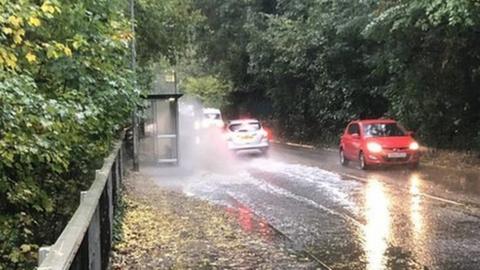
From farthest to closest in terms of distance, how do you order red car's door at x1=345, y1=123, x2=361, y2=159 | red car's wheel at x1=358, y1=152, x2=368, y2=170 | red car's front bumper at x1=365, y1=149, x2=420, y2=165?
red car's door at x1=345, y1=123, x2=361, y2=159
red car's wheel at x1=358, y1=152, x2=368, y2=170
red car's front bumper at x1=365, y1=149, x2=420, y2=165

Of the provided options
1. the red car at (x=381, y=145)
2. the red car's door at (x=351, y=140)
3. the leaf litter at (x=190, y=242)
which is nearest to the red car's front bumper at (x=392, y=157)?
the red car at (x=381, y=145)

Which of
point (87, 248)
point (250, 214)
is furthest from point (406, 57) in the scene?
point (87, 248)

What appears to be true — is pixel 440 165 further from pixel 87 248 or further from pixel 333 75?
pixel 87 248

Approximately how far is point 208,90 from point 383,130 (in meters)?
45.2

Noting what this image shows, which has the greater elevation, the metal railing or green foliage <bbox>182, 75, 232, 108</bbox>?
green foliage <bbox>182, 75, 232, 108</bbox>

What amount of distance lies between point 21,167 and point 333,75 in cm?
2888

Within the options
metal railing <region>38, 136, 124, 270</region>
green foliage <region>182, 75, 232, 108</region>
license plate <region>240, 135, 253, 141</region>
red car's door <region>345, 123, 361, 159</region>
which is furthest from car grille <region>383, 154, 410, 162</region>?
green foliage <region>182, 75, 232, 108</region>

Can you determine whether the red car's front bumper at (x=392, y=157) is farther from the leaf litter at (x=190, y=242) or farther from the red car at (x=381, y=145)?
the leaf litter at (x=190, y=242)

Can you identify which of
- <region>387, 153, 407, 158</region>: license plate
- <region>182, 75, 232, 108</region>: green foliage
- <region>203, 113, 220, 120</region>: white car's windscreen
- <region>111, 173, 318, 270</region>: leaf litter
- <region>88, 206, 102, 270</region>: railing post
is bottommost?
<region>111, 173, 318, 270</region>: leaf litter

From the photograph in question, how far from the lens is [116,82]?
11.9 m

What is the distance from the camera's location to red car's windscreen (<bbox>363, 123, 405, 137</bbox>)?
898 inches

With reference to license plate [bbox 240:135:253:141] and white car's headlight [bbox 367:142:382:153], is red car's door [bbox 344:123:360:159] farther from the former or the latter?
license plate [bbox 240:135:253:141]

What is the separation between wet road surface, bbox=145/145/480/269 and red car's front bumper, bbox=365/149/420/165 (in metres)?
0.33

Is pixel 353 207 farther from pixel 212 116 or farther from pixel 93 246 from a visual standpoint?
pixel 212 116
